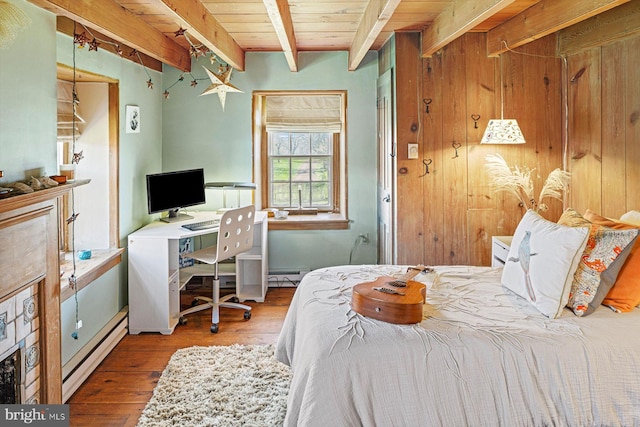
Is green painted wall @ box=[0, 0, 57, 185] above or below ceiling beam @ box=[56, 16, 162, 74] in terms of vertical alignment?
below

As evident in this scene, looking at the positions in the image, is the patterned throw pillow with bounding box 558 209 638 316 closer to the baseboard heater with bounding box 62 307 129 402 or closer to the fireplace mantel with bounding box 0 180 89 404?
the fireplace mantel with bounding box 0 180 89 404

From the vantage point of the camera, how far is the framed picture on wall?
3.85 m

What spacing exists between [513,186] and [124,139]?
309 centimetres

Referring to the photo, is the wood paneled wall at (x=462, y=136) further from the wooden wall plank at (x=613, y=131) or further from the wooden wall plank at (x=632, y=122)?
the wooden wall plank at (x=632, y=122)

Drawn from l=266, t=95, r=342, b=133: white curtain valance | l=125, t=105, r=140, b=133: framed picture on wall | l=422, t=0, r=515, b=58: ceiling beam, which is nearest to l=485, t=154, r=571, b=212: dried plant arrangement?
l=422, t=0, r=515, b=58: ceiling beam

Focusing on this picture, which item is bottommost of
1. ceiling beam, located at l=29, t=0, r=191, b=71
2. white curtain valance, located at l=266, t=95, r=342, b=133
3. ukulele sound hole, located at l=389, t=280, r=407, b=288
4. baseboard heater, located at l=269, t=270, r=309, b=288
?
baseboard heater, located at l=269, t=270, r=309, b=288

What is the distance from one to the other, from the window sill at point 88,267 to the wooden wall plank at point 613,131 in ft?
11.5

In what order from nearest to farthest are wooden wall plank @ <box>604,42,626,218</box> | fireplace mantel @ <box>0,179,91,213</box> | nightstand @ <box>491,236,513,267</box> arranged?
fireplace mantel @ <box>0,179,91,213</box>, wooden wall plank @ <box>604,42,626,218</box>, nightstand @ <box>491,236,513,267</box>

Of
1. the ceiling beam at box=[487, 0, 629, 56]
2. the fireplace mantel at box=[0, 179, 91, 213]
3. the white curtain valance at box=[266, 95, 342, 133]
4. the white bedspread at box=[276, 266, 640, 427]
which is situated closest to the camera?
the white bedspread at box=[276, 266, 640, 427]

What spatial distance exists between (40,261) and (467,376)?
6.34 ft

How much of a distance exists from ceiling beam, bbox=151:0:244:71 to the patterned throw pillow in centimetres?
229

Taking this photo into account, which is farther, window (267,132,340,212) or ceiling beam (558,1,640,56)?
window (267,132,340,212)

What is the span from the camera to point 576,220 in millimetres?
2361

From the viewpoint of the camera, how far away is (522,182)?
3738 mm
